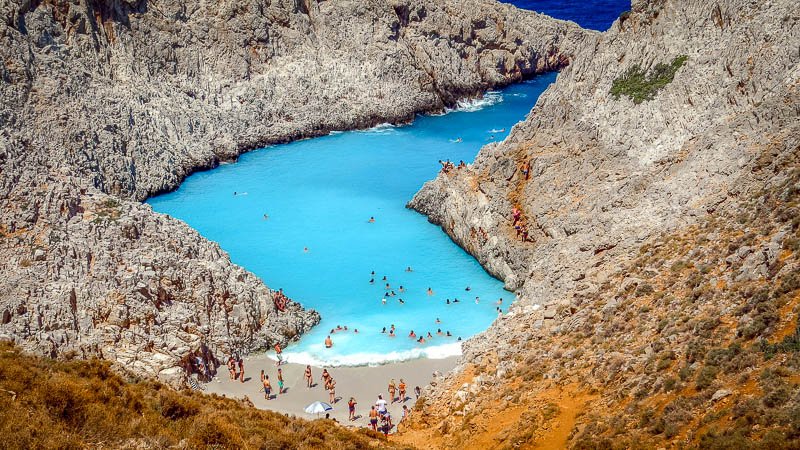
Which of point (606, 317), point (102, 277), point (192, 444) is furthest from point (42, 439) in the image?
Result: point (102, 277)

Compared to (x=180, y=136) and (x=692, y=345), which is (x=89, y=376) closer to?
(x=692, y=345)

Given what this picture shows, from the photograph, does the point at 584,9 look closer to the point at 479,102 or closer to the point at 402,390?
the point at 479,102

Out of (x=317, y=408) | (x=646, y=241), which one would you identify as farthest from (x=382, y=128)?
A: (x=317, y=408)

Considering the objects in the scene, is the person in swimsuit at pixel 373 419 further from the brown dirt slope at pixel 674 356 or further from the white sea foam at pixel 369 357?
the white sea foam at pixel 369 357

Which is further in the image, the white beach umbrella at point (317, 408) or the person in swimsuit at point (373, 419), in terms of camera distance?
the white beach umbrella at point (317, 408)

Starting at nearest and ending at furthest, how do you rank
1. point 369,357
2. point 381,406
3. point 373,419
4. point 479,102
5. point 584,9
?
point 373,419, point 381,406, point 369,357, point 479,102, point 584,9

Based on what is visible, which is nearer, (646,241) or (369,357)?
(646,241)

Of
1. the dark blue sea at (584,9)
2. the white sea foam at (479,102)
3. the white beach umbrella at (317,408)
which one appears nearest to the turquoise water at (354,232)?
the white sea foam at (479,102)

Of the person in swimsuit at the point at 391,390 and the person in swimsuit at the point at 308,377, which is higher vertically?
the person in swimsuit at the point at 308,377
